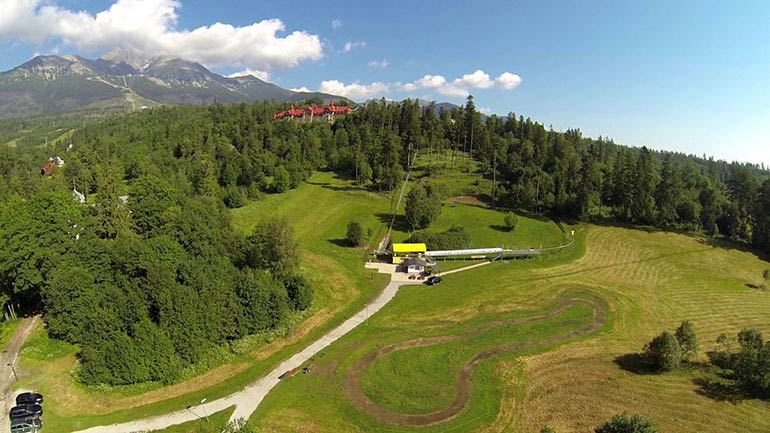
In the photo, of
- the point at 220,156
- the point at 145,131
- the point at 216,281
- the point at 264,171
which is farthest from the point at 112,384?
the point at 145,131

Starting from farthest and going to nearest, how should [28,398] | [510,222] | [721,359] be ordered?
1. [510,222]
2. [721,359]
3. [28,398]

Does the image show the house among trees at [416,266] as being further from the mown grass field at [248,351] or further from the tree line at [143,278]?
the tree line at [143,278]

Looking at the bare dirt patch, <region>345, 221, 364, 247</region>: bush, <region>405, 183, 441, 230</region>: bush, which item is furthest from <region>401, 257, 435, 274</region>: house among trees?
the bare dirt patch

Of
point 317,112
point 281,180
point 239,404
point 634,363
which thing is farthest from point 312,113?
point 634,363

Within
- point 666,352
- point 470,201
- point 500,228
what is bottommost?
point 666,352

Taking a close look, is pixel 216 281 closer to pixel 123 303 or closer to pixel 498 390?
pixel 123 303

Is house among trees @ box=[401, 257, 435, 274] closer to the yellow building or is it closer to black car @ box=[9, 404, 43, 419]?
the yellow building

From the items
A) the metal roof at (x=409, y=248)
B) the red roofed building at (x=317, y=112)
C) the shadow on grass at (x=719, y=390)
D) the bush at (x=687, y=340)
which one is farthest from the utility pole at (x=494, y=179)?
the red roofed building at (x=317, y=112)

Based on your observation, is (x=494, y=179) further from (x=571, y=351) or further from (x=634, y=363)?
(x=634, y=363)
